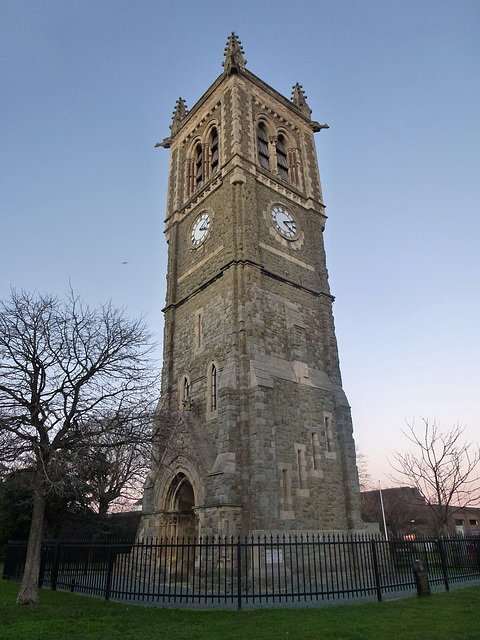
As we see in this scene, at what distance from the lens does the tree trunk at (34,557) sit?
9961mm

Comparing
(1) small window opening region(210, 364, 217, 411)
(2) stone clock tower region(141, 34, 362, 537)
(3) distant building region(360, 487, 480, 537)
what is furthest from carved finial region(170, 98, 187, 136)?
(3) distant building region(360, 487, 480, 537)

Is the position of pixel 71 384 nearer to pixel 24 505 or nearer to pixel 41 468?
pixel 41 468

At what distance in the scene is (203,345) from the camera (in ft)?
61.2

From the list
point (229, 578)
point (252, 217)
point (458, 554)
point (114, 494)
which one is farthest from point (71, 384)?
point (114, 494)

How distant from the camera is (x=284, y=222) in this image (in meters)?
21.4

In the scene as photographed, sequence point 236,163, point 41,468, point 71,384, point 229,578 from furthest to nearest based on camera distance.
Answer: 1. point 236,163
2. point 229,578
3. point 71,384
4. point 41,468

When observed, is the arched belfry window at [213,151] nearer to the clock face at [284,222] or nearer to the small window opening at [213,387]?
the clock face at [284,222]

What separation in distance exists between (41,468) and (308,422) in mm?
9725

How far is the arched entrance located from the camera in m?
16.5

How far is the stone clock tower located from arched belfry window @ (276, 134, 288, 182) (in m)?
0.13

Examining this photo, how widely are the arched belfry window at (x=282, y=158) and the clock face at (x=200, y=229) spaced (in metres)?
5.02

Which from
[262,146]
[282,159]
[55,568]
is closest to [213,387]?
[55,568]

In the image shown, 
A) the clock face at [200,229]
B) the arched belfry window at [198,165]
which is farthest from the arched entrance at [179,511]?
the arched belfry window at [198,165]

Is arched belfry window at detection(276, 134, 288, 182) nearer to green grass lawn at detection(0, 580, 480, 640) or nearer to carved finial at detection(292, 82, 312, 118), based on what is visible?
carved finial at detection(292, 82, 312, 118)
